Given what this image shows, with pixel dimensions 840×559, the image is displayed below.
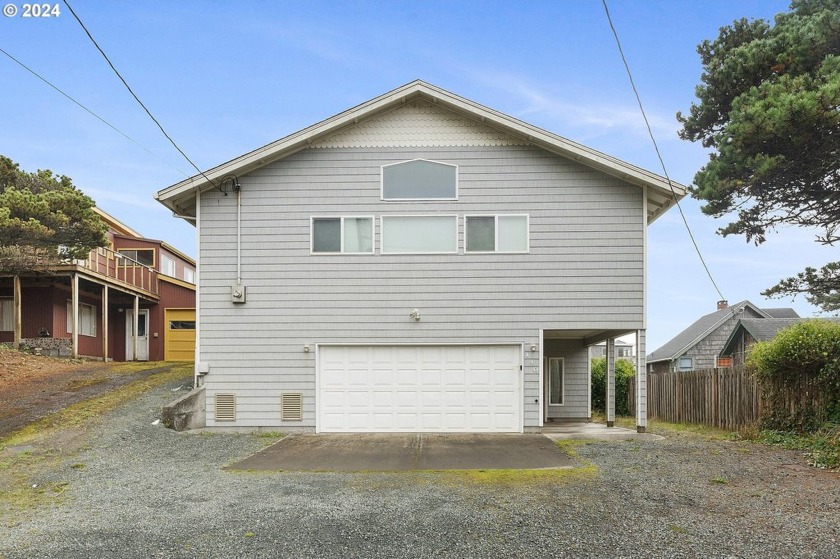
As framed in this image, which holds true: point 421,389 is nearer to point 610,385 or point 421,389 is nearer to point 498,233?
point 498,233

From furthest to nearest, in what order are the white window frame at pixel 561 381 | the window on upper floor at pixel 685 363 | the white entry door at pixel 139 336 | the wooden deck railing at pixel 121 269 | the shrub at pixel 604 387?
the window on upper floor at pixel 685 363, the white entry door at pixel 139 336, the shrub at pixel 604 387, the wooden deck railing at pixel 121 269, the white window frame at pixel 561 381

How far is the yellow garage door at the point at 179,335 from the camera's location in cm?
2527

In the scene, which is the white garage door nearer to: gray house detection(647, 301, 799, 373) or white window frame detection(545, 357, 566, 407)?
white window frame detection(545, 357, 566, 407)

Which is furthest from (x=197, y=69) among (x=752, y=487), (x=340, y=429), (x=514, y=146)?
(x=752, y=487)

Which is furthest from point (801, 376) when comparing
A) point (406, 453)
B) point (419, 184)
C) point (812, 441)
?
point (419, 184)

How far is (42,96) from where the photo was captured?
12602 millimetres

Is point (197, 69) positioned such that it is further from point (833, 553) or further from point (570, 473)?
point (833, 553)

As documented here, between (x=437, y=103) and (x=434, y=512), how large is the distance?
30.9ft

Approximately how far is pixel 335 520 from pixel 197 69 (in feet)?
38.1

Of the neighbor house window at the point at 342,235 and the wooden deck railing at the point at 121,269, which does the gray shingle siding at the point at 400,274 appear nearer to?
the neighbor house window at the point at 342,235

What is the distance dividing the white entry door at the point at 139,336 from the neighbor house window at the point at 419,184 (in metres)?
16.4

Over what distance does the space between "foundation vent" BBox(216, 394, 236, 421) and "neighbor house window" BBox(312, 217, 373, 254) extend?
11.5 feet

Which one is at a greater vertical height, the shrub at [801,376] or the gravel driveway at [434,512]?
the shrub at [801,376]

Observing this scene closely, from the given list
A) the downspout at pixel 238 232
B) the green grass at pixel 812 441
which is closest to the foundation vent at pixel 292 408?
the downspout at pixel 238 232
